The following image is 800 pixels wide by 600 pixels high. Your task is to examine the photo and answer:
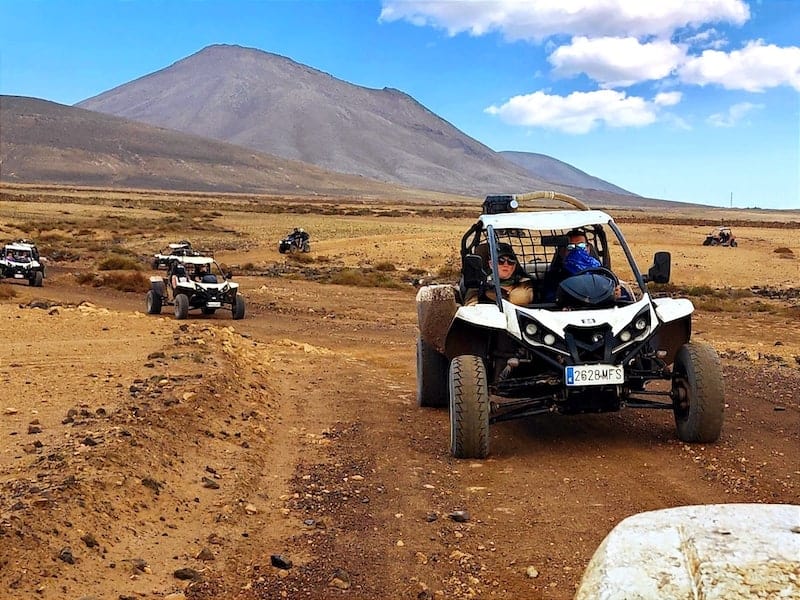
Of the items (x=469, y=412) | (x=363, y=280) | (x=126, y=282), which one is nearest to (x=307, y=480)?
(x=469, y=412)

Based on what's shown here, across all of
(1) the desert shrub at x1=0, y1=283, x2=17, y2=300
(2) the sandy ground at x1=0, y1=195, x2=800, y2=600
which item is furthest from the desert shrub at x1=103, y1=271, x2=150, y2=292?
(2) the sandy ground at x1=0, y1=195, x2=800, y2=600

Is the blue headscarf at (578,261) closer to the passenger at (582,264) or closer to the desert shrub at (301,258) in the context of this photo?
the passenger at (582,264)

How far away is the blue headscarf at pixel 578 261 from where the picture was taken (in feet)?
26.5

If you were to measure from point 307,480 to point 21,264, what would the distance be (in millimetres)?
22351

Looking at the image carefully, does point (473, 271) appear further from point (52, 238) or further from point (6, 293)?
point (52, 238)

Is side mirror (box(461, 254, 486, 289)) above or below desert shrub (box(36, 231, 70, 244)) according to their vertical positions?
above

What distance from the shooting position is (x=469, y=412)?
22.5ft

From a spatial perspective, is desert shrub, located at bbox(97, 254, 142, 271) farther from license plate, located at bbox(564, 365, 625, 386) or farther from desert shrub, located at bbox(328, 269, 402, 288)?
license plate, located at bbox(564, 365, 625, 386)

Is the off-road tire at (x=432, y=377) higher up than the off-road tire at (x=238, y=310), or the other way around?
the off-road tire at (x=432, y=377)

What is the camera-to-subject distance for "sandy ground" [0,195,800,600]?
4699 mm

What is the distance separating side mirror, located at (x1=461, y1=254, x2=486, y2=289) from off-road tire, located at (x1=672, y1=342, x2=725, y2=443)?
1.84 m

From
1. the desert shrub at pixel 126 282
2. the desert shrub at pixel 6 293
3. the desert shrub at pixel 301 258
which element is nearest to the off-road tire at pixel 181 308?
the desert shrub at pixel 6 293

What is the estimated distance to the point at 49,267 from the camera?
1330 inches

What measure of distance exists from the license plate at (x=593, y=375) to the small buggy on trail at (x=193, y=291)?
43.6 ft
